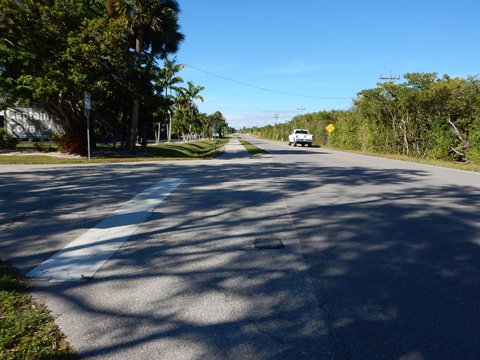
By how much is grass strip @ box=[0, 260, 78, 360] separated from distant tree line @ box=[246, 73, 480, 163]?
2231 centimetres

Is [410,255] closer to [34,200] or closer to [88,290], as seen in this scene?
[88,290]

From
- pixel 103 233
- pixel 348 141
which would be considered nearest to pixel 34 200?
pixel 103 233

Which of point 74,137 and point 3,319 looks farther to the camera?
point 74,137

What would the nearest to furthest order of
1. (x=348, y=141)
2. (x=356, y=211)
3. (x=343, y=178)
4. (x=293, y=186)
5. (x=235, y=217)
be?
(x=235, y=217)
(x=356, y=211)
(x=293, y=186)
(x=343, y=178)
(x=348, y=141)

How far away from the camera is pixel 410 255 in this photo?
4.90m

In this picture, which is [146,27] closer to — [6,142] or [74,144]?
[74,144]

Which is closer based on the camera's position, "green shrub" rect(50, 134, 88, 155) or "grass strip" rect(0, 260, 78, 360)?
"grass strip" rect(0, 260, 78, 360)

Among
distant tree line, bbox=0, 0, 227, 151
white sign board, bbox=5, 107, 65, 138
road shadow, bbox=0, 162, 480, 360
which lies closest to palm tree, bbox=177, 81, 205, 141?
white sign board, bbox=5, 107, 65, 138

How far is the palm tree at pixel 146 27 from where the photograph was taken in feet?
69.5

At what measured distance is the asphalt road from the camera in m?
2.96

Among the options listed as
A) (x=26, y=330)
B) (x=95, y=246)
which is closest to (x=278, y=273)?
(x=26, y=330)

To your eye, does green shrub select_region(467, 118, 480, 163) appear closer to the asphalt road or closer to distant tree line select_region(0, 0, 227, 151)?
the asphalt road

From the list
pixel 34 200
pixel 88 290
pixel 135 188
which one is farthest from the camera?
pixel 135 188

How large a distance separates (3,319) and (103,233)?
107 inches
